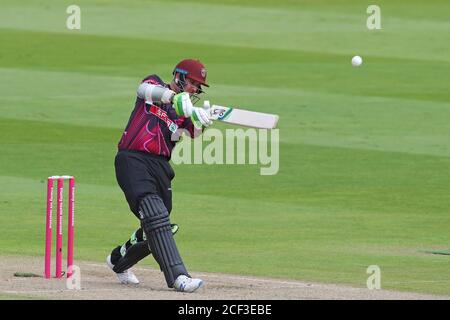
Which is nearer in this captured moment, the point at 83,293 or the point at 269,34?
the point at 83,293

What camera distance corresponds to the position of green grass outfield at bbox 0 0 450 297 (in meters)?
14.3

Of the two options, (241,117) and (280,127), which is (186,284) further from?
(280,127)

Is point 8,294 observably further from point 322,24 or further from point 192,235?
point 322,24

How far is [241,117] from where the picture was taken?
11.1 metres

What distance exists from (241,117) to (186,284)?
1.40 m

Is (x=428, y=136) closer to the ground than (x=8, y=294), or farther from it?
farther from it

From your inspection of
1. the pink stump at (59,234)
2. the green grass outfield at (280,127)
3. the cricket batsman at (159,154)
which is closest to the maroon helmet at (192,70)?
the cricket batsman at (159,154)

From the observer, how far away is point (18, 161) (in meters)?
19.3

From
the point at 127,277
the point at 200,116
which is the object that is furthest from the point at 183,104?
the point at 127,277

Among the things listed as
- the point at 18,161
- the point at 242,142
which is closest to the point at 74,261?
the point at 18,161

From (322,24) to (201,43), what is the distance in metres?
3.48

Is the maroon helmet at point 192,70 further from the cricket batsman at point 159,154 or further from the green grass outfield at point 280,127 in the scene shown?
the green grass outfield at point 280,127

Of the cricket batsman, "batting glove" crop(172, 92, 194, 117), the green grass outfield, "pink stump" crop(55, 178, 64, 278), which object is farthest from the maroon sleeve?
the green grass outfield
